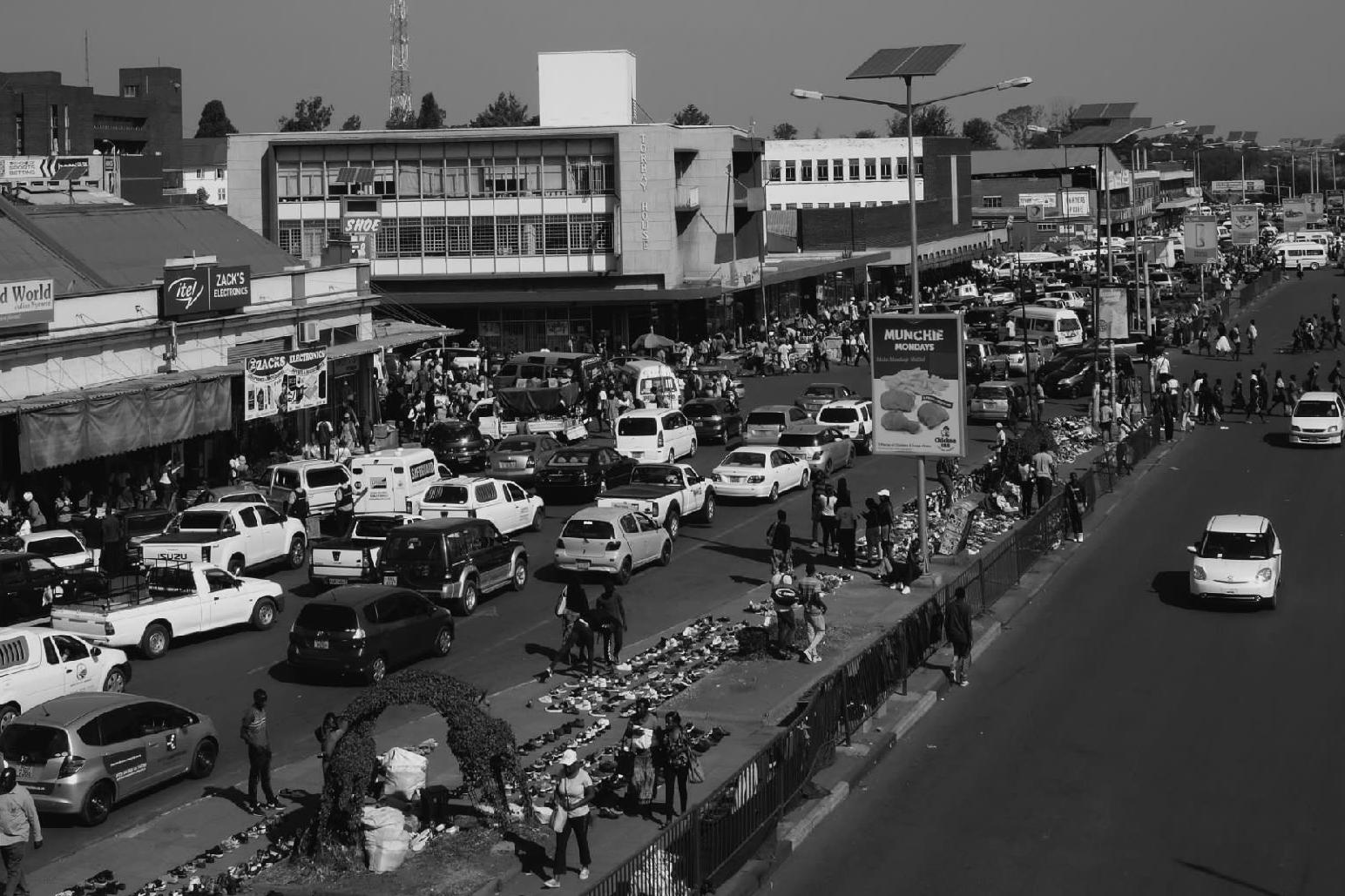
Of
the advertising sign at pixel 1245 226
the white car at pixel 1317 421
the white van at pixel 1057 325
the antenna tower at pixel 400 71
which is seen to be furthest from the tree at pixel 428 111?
the white car at pixel 1317 421

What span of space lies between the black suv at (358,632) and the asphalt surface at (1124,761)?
803 centimetres

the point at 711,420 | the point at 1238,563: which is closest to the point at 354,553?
the point at 1238,563

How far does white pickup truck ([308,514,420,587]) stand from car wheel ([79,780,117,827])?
10.9 m

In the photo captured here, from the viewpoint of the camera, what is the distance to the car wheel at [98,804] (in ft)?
60.7

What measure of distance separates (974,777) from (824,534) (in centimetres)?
1455

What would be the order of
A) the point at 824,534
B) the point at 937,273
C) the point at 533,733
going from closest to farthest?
the point at 533,733 → the point at 824,534 → the point at 937,273

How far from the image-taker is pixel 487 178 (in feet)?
243

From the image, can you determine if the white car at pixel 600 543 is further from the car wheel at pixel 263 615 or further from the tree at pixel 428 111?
the tree at pixel 428 111

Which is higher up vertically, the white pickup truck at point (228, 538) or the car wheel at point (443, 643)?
the white pickup truck at point (228, 538)

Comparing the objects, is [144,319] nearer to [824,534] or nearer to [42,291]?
[42,291]

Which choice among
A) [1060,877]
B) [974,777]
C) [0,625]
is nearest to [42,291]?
[0,625]

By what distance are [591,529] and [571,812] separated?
48.6 ft

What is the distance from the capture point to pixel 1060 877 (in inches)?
642

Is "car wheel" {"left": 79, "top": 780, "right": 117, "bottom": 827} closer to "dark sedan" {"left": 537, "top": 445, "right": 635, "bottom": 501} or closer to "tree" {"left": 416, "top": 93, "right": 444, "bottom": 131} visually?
"dark sedan" {"left": 537, "top": 445, "right": 635, "bottom": 501}
